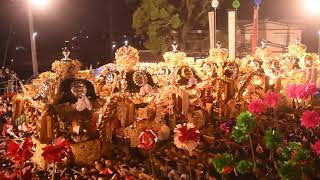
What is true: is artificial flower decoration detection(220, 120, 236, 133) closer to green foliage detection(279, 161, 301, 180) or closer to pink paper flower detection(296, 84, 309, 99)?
pink paper flower detection(296, 84, 309, 99)

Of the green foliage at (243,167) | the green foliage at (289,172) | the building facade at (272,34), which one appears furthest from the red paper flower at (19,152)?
the building facade at (272,34)

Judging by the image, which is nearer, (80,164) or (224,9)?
(80,164)

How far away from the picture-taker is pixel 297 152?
575 centimetres

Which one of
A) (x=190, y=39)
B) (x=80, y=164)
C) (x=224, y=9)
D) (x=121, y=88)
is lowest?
(x=80, y=164)

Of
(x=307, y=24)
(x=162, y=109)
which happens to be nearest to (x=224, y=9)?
(x=307, y=24)

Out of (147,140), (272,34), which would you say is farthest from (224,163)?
(272,34)

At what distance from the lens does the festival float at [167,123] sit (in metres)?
6.21

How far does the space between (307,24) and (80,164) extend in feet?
58.6

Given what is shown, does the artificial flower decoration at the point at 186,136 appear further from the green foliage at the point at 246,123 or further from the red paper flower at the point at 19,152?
the red paper flower at the point at 19,152

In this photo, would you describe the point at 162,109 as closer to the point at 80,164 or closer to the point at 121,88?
the point at 121,88

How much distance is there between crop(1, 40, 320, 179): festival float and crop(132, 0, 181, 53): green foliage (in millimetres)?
8791

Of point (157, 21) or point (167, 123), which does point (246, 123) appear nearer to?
point (167, 123)

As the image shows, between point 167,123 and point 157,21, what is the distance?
10844 mm

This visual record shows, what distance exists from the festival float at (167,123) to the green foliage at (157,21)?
28.8 ft
